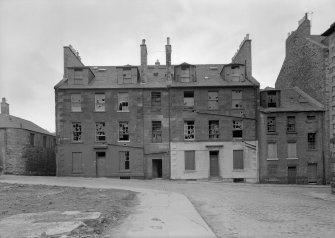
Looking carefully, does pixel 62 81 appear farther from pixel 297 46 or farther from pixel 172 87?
pixel 297 46

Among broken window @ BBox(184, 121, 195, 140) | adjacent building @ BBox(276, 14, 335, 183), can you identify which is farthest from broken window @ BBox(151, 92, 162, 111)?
→ adjacent building @ BBox(276, 14, 335, 183)

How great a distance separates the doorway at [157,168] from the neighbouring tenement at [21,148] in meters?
14.2

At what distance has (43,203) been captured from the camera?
50.9 feet

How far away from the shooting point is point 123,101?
117 ft

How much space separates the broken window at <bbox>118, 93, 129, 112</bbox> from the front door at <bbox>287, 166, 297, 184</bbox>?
653 inches

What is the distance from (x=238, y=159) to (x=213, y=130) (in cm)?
362

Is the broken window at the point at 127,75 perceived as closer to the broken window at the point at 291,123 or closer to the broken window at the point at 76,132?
the broken window at the point at 76,132

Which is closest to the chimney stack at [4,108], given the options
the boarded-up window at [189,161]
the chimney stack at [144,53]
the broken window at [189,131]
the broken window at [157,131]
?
the chimney stack at [144,53]

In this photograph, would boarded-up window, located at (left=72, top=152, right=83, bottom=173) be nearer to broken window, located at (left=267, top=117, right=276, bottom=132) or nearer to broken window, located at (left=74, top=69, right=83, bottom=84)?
broken window, located at (left=74, top=69, right=83, bottom=84)

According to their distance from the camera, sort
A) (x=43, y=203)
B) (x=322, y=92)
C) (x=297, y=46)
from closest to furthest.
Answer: (x=43, y=203) → (x=322, y=92) → (x=297, y=46)

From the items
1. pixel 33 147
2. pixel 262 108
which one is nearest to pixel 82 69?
pixel 33 147

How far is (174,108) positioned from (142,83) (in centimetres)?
405

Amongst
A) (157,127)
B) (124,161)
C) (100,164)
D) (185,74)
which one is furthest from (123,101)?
(185,74)

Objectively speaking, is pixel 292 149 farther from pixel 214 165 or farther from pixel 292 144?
pixel 214 165
